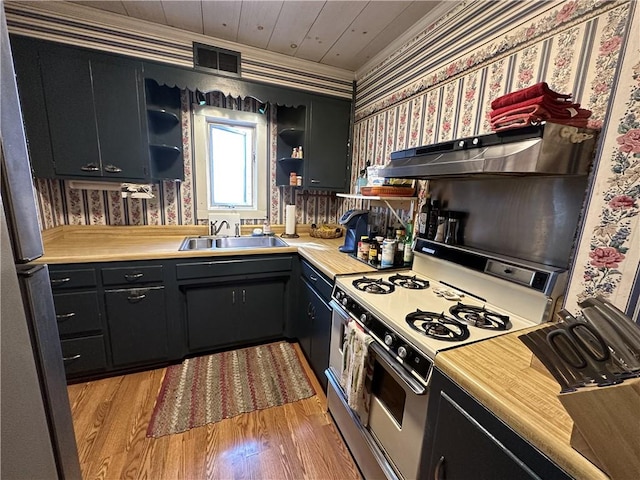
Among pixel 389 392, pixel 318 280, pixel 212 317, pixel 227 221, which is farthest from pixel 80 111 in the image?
pixel 389 392

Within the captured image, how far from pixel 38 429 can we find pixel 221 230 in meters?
2.00

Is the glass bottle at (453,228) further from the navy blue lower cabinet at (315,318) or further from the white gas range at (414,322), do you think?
the navy blue lower cabinet at (315,318)

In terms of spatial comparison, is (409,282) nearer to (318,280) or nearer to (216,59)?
(318,280)

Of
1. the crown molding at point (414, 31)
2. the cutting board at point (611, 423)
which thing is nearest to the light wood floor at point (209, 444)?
the cutting board at point (611, 423)

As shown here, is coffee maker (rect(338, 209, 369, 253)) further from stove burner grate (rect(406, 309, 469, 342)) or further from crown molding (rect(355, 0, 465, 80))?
crown molding (rect(355, 0, 465, 80))

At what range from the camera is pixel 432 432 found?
0.84 meters

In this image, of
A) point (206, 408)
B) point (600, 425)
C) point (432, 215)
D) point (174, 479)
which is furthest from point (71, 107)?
point (600, 425)

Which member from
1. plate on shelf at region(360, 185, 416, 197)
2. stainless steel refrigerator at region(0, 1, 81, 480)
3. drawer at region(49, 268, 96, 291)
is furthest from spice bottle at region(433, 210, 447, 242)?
drawer at region(49, 268, 96, 291)

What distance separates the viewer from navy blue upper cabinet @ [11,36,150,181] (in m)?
1.73

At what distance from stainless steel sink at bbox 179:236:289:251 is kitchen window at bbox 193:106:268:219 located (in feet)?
0.87

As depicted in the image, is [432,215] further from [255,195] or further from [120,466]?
[120,466]

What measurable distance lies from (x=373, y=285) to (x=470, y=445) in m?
0.74

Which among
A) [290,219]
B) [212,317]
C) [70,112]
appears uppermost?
[70,112]

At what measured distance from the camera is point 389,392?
109 cm
